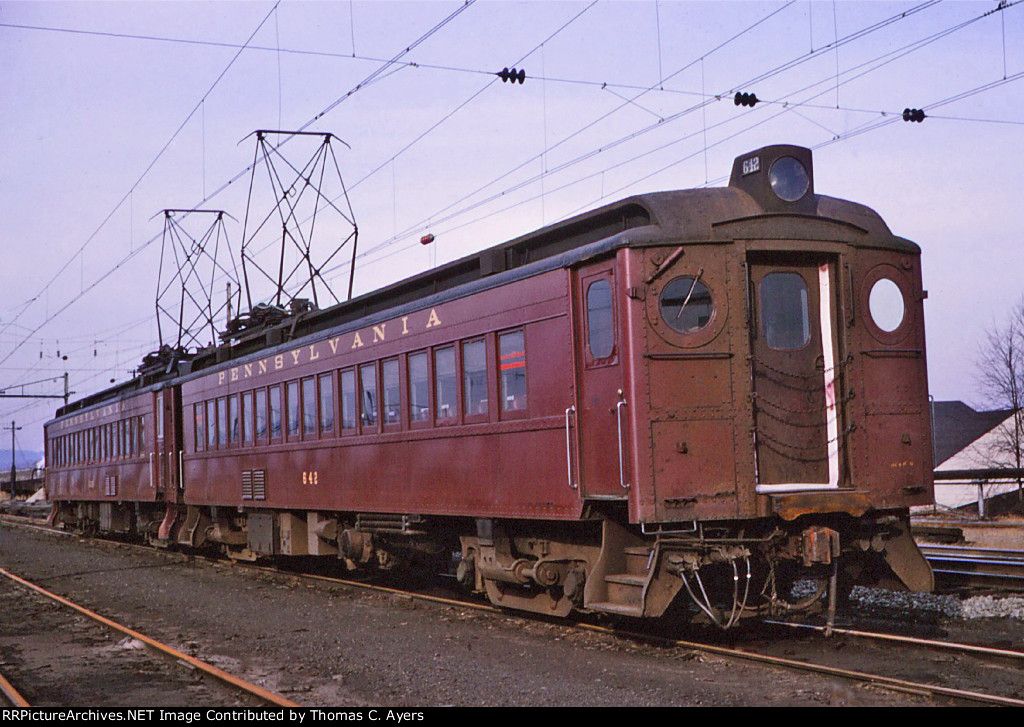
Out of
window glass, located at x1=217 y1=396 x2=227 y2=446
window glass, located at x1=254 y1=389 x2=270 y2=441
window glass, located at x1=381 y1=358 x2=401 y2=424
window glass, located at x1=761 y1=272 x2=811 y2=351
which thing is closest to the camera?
window glass, located at x1=761 y1=272 x2=811 y2=351

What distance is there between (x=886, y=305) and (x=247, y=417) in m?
10.3

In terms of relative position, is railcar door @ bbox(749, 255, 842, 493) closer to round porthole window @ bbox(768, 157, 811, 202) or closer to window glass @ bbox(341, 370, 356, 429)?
round porthole window @ bbox(768, 157, 811, 202)

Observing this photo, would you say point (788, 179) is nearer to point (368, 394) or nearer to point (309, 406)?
point (368, 394)

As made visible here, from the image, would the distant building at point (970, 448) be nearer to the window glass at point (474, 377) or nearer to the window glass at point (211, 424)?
the window glass at point (211, 424)

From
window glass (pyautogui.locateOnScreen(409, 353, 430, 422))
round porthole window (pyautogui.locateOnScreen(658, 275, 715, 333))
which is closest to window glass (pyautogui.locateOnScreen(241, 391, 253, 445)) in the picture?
window glass (pyautogui.locateOnScreen(409, 353, 430, 422))

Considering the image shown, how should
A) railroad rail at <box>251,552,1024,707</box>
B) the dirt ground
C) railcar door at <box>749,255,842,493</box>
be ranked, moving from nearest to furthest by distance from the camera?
railroad rail at <box>251,552,1024,707</box> → the dirt ground → railcar door at <box>749,255,842,493</box>

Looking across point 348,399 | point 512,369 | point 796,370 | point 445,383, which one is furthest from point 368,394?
point 796,370

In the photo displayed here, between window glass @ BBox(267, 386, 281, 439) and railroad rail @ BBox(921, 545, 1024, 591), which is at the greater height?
window glass @ BBox(267, 386, 281, 439)

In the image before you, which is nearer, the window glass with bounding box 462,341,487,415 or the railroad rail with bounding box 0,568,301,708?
the railroad rail with bounding box 0,568,301,708

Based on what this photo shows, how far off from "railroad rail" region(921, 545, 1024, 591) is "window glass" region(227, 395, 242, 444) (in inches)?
390

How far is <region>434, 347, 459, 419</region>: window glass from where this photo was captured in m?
10.9

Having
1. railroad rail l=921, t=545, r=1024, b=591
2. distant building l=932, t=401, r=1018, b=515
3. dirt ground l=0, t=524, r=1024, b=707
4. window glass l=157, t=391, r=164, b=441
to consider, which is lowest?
dirt ground l=0, t=524, r=1024, b=707

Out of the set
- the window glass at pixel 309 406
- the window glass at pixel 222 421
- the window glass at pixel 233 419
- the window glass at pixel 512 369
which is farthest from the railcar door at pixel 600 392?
the window glass at pixel 222 421

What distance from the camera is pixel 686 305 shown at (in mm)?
8562
